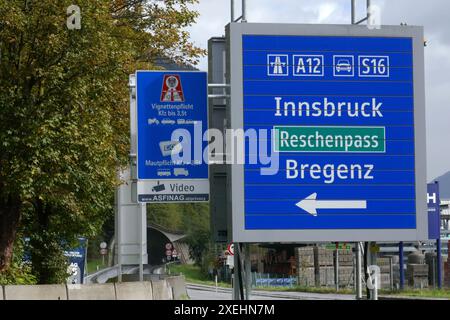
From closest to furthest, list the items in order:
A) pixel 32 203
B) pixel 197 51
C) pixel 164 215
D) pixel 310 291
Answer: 1. pixel 32 203
2. pixel 197 51
3. pixel 310 291
4. pixel 164 215

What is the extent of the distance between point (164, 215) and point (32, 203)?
107253 mm

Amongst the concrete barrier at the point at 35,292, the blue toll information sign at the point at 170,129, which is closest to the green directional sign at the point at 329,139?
the blue toll information sign at the point at 170,129

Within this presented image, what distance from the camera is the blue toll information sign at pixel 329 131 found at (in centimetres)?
1150

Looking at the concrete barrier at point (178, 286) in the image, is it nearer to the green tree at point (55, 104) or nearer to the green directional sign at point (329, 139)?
the green tree at point (55, 104)

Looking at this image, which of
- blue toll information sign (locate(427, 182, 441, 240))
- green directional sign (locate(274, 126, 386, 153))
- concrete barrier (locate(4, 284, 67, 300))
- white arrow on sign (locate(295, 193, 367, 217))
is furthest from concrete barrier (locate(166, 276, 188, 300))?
green directional sign (locate(274, 126, 386, 153))

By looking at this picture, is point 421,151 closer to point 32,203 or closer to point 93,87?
point 93,87

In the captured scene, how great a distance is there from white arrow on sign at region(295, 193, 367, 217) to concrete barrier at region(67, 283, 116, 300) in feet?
34.7

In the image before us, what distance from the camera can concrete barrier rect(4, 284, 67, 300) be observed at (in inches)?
777

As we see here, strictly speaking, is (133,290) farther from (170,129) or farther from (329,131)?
(329,131)

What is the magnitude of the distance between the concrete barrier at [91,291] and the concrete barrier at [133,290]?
16cm

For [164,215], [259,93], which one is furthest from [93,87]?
[164,215]

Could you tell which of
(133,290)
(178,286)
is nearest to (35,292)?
(133,290)

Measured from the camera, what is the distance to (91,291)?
22.2 meters

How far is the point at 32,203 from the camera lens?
30812mm
